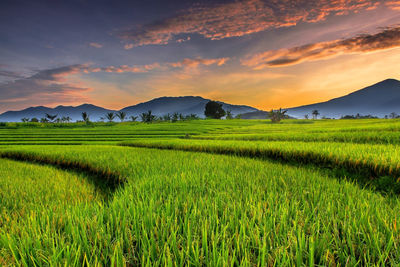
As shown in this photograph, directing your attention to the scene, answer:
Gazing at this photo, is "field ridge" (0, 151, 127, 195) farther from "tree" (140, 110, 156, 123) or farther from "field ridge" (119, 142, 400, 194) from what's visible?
"tree" (140, 110, 156, 123)

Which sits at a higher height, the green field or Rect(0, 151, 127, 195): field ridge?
the green field

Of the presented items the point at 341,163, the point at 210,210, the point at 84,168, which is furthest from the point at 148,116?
the point at 210,210

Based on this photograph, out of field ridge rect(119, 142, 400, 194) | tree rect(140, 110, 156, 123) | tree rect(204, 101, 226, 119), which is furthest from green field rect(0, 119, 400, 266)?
tree rect(204, 101, 226, 119)

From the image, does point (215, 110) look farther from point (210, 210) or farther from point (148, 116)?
point (210, 210)

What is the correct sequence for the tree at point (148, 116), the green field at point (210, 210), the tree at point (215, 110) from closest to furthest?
the green field at point (210, 210) → the tree at point (148, 116) → the tree at point (215, 110)

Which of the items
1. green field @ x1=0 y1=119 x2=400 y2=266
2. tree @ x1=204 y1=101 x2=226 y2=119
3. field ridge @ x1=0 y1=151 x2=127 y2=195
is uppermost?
tree @ x1=204 y1=101 x2=226 y2=119

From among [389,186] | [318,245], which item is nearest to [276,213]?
[318,245]

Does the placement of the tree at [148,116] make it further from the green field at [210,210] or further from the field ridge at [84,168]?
the green field at [210,210]

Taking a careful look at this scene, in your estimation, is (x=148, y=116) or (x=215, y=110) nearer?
(x=148, y=116)

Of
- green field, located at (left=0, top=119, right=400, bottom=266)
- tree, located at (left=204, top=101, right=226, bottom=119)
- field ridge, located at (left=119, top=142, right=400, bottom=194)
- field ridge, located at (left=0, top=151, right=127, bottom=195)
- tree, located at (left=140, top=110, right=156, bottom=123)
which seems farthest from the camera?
tree, located at (left=204, top=101, right=226, bottom=119)

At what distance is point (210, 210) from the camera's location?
1632 millimetres

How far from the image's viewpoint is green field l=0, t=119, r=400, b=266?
43.1 inches

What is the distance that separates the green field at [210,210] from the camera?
1.09m

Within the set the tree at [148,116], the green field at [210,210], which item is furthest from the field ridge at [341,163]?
the tree at [148,116]
